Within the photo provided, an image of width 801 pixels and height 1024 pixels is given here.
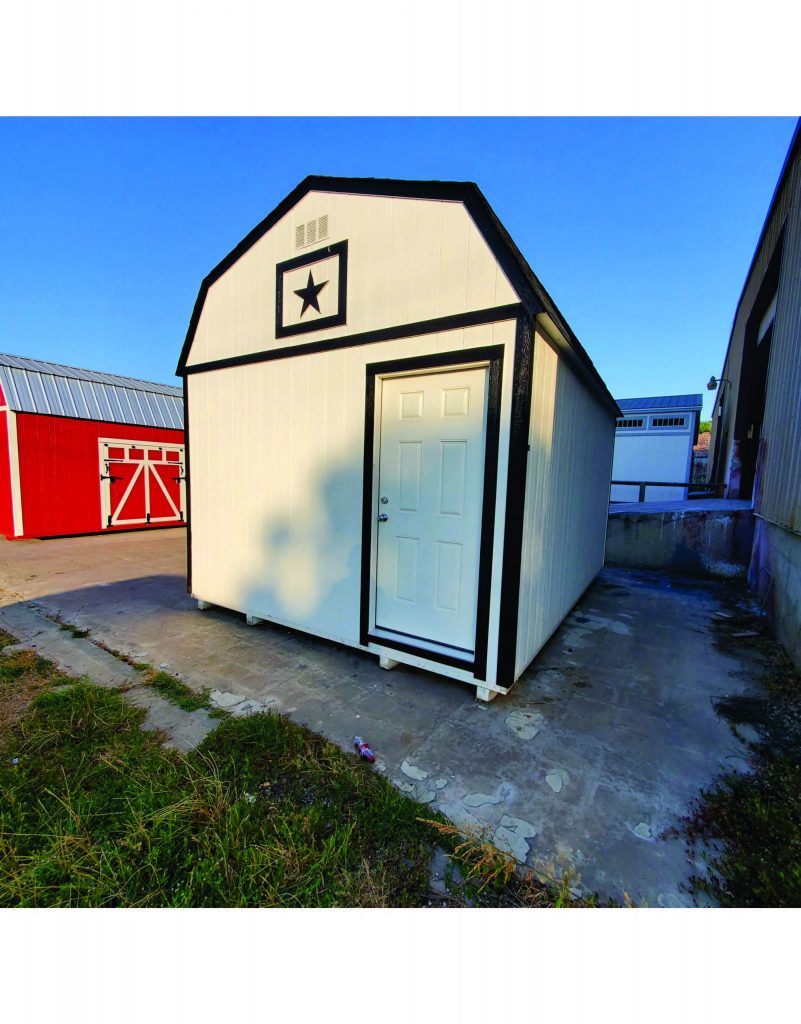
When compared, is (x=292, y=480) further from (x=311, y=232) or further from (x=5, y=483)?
(x=5, y=483)

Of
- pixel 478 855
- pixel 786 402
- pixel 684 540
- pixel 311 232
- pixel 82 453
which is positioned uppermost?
pixel 311 232

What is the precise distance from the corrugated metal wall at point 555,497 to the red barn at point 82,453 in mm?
10278

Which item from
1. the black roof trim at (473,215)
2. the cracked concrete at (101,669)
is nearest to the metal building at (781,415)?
the black roof trim at (473,215)

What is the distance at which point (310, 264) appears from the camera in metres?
3.32

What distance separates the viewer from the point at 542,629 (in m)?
3.32

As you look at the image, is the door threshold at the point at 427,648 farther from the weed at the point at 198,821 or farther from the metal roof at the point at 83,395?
the metal roof at the point at 83,395

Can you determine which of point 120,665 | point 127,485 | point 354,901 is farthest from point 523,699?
point 127,485

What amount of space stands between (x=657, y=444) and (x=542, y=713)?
18.6 metres

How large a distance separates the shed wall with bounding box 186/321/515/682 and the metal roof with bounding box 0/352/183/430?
701 cm

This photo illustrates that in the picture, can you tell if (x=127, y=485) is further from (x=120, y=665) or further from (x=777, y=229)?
(x=777, y=229)

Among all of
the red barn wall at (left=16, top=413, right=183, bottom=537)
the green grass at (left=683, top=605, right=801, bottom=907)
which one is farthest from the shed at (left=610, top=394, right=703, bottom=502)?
the red barn wall at (left=16, top=413, right=183, bottom=537)

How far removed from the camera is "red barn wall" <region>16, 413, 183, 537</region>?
8445 millimetres

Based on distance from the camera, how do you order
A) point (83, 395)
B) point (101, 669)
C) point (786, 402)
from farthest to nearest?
point (83, 395)
point (786, 402)
point (101, 669)

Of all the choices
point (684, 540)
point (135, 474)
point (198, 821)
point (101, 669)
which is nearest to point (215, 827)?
point (198, 821)
